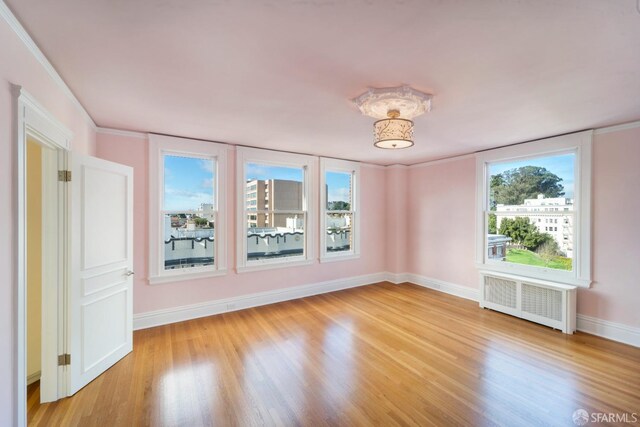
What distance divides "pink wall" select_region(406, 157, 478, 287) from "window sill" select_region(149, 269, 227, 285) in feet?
12.7

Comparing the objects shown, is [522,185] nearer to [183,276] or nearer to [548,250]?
[548,250]

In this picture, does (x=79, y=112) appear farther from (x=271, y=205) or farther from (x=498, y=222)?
(x=498, y=222)

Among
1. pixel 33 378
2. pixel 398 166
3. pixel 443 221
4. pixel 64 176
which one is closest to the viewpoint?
pixel 64 176

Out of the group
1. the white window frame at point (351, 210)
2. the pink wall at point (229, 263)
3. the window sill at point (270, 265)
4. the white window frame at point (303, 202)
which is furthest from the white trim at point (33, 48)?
the white window frame at point (351, 210)

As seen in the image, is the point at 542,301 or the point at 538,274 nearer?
the point at 542,301

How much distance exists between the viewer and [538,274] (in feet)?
13.0

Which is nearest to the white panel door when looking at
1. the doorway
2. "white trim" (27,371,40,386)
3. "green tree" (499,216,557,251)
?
the doorway

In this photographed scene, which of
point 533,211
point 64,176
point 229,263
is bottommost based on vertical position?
point 229,263

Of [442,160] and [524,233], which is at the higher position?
[442,160]

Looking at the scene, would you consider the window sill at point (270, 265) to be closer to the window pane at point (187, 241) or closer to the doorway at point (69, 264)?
the window pane at point (187, 241)

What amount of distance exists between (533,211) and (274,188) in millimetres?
3990

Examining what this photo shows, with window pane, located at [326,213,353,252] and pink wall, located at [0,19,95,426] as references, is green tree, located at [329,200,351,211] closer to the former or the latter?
window pane, located at [326,213,353,252]

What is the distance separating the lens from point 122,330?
2836 mm

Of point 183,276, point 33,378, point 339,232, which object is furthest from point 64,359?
point 339,232
